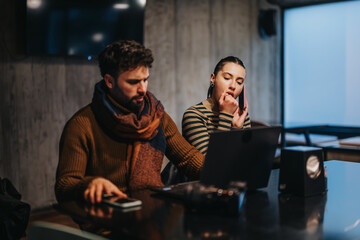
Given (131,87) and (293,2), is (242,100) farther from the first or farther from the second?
(293,2)

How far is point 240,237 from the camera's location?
3.80 ft

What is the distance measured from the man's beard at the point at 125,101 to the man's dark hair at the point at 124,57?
0.22 ft

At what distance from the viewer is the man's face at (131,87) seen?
1.78 meters

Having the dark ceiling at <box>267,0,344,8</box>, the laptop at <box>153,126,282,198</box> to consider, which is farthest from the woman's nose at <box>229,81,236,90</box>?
the dark ceiling at <box>267,0,344,8</box>

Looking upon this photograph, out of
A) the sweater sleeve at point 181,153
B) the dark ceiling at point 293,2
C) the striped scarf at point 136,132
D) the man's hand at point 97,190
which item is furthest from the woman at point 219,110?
the dark ceiling at point 293,2

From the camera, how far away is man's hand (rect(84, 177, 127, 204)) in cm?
145

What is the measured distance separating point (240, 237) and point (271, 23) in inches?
210

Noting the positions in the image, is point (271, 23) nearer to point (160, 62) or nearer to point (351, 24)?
point (351, 24)

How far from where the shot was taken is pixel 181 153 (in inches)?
79.7

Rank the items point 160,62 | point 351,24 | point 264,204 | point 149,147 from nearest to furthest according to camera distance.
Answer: point 264,204 < point 149,147 < point 160,62 < point 351,24

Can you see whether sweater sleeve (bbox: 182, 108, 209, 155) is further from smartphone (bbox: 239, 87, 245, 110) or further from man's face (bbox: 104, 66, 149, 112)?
man's face (bbox: 104, 66, 149, 112)

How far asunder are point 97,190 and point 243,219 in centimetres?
47

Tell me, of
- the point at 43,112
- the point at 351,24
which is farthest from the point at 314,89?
the point at 43,112

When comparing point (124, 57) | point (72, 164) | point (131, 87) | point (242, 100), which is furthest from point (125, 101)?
point (242, 100)
